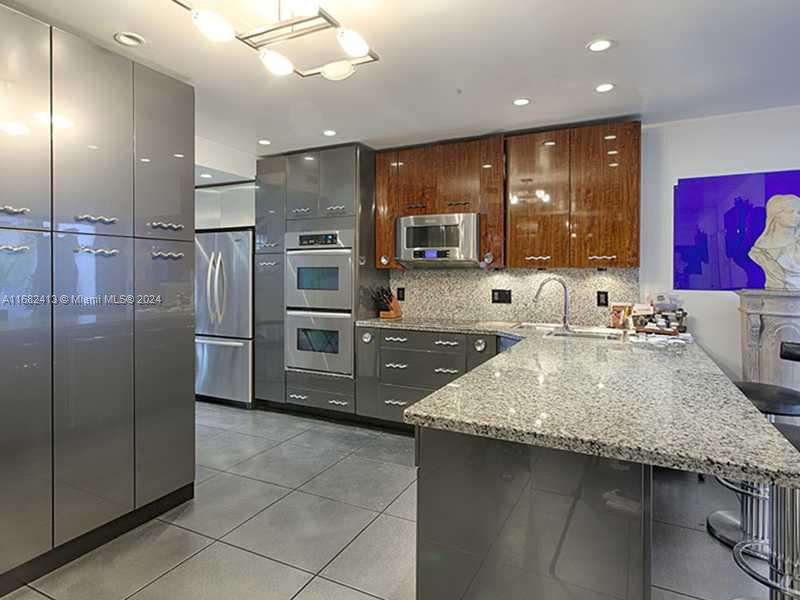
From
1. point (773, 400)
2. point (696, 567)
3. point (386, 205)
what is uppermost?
point (386, 205)

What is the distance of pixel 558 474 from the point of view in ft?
3.78

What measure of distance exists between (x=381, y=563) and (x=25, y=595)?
1477 millimetres

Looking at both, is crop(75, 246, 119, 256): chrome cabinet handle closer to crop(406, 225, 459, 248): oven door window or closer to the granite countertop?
the granite countertop

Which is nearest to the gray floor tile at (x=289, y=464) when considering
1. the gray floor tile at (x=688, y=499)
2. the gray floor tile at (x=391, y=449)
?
the gray floor tile at (x=391, y=449)

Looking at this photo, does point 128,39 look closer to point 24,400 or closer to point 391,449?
point 24,400

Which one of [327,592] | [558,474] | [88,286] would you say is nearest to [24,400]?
[88,286]

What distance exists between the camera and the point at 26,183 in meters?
1.91

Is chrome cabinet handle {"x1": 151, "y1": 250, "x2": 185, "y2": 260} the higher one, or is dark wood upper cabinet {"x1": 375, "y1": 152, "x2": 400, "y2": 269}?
dark wood upper cabinet {"x1": 375, "y1": 152, "x2": 400, "y2": 269}

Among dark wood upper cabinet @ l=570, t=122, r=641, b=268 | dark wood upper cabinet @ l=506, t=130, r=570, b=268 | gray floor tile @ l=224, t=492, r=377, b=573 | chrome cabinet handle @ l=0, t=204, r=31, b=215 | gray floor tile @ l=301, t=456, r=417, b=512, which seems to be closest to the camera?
chrome cabinet handle @ l=0, t=204, r=31, b=215

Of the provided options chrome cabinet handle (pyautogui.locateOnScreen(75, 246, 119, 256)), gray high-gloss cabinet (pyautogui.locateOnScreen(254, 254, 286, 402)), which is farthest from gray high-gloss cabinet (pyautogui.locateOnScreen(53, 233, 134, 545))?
gray high-gloss cabinet (pyautogui.locateOnScreen(254, 254, 286, 402))

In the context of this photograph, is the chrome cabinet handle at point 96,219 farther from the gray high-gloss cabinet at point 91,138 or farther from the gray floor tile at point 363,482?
the gray floor tile at point 363,482

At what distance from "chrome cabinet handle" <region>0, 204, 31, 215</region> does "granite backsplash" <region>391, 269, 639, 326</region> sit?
308cm

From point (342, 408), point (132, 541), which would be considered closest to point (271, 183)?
point (342, 408)

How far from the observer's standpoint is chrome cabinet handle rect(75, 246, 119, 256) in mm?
2105
